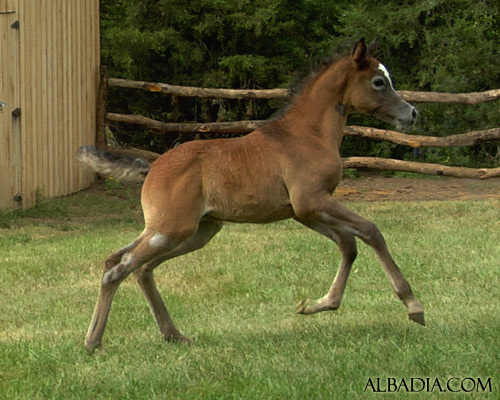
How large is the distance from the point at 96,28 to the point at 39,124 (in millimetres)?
2957

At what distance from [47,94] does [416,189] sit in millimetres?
5972

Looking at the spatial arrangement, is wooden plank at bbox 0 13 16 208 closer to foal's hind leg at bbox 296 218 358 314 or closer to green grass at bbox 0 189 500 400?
green grass at bbox 0 189 500 400

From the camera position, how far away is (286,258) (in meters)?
9.18

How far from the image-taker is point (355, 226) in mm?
5926

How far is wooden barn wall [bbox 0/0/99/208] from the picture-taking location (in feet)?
41.1

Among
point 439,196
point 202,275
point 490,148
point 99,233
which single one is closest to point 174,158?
point 202,275

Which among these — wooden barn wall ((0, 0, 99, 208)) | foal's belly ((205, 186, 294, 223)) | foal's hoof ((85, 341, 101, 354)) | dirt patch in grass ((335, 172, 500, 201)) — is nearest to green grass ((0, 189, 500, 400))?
foal's hoof ((85, 341, 101, 354))

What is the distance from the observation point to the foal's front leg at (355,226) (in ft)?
19.3

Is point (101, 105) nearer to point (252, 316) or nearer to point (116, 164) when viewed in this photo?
point (252, 316)

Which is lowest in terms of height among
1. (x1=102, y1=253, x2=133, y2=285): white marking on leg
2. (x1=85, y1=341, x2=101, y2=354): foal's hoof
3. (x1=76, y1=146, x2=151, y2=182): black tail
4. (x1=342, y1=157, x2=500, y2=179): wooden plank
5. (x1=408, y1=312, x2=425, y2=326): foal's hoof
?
(x1=342, y1=157, x2=500, y2=179): wooden plank

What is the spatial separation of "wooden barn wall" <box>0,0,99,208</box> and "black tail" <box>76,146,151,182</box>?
6.46m

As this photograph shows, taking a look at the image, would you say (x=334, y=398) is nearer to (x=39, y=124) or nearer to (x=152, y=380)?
(x=152, y=380)

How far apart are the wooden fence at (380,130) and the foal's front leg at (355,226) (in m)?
8.86

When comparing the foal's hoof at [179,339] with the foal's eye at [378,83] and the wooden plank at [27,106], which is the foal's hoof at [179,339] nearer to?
the foal's eye at [378,83]
